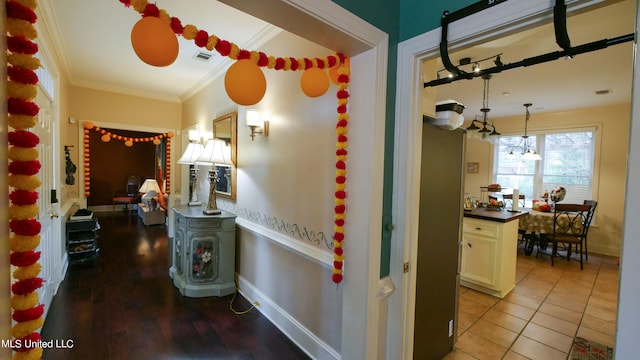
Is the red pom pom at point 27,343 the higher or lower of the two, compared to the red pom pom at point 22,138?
lower

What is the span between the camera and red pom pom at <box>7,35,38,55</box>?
30.0 inches

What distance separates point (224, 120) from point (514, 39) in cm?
328

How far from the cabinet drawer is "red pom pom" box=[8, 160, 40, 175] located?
3.77 m

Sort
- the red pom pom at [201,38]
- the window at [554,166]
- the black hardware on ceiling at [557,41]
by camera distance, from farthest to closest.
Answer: the window at [554,166], the red pom pom at [201,38], the black hardware on ceiling at [557,41]

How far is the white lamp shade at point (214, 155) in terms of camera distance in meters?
2.90

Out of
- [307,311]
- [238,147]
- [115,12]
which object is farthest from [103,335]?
[115,12]

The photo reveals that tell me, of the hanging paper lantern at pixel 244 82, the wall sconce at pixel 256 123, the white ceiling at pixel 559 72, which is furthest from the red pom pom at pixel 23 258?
the white ceiling at pixel 559 72

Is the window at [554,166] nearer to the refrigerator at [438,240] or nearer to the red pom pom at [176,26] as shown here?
the refrigerator at [438,240]

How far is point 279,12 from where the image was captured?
1.08 metres

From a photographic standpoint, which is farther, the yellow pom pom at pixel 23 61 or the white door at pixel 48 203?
Result: the white door at pixel 48 203

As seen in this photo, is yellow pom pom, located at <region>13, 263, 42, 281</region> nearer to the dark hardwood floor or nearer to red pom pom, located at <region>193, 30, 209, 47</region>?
red pom pom, located at <region>193, 30, 209, 47</region>

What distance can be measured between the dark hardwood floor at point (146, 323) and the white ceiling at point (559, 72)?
3.03 m

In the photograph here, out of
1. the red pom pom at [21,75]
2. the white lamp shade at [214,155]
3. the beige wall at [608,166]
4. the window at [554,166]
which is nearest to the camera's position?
the red pom pom at [21,75]

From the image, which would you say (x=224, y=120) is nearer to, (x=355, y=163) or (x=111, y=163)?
(x=355, y=163)
